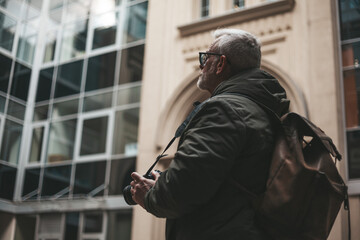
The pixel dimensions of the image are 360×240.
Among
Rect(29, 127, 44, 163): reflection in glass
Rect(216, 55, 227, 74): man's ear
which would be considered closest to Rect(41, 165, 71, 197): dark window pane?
Rect(29, 127, 44, 163): reflection in glass

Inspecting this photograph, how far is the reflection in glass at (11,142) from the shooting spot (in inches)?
651

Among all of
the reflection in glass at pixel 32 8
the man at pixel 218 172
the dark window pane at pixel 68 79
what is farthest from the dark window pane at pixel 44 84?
the man at pixel 218 172

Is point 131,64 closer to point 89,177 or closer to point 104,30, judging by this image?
point 104,30

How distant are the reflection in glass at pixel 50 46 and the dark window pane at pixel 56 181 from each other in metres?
4.05

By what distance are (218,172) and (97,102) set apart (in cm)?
1370

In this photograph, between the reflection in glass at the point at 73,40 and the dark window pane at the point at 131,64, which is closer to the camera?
the dark window pane at the point at 131,64

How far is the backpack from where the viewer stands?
212 cm

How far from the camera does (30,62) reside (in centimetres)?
1786

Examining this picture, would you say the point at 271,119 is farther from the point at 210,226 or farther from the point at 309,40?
the point at 309,40

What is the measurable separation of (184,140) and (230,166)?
25 cm

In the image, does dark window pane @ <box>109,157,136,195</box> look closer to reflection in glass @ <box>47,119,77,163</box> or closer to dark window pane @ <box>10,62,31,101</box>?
Answer: reflection in glass @ <box>47,119,77,163</box>

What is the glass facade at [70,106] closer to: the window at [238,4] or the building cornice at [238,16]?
the building cornice at [238,16]

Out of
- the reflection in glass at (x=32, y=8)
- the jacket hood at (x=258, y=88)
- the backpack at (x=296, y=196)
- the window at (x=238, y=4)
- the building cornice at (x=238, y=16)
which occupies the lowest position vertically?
the backpack at (x=296, y=196)

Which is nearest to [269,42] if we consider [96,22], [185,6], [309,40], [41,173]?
[309,40]
